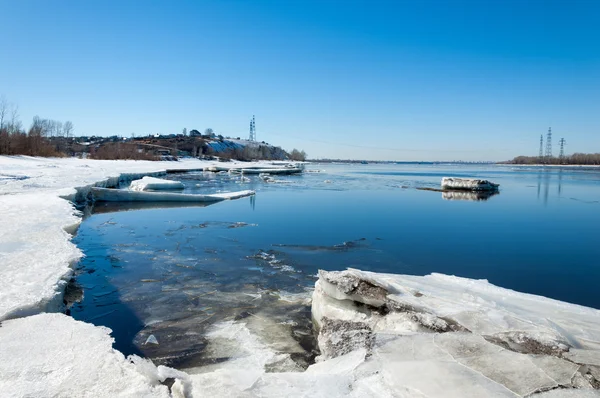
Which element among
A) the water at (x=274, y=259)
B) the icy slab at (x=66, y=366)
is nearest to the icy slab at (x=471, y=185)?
the water at (x=274, y=259)

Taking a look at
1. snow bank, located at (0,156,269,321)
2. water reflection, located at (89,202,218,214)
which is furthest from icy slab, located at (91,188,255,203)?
snow bank, located at (0,156,269,321)

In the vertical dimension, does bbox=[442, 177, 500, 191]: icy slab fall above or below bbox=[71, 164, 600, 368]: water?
above

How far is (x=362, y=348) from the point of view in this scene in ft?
9.58

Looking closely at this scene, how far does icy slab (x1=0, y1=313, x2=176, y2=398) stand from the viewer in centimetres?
224

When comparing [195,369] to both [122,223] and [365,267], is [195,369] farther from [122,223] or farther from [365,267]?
[122,223]

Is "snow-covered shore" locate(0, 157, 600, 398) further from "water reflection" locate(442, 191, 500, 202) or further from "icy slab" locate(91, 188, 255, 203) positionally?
"water reflection" locate(442, 191, 500, 202)

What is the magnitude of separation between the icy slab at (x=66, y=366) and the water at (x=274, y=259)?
0.80 metres

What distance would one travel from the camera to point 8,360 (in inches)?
101

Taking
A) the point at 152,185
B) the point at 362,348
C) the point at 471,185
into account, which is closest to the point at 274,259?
the point at 362,348

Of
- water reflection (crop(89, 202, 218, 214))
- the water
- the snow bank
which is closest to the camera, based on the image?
the snow bank

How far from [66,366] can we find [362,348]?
2111 mm

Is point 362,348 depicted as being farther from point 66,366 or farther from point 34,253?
point 34,253

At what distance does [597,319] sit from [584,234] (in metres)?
8.28

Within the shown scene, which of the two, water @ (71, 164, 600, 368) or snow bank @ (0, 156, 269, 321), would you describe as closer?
snow bank @ (0, 156, 269, 321)
